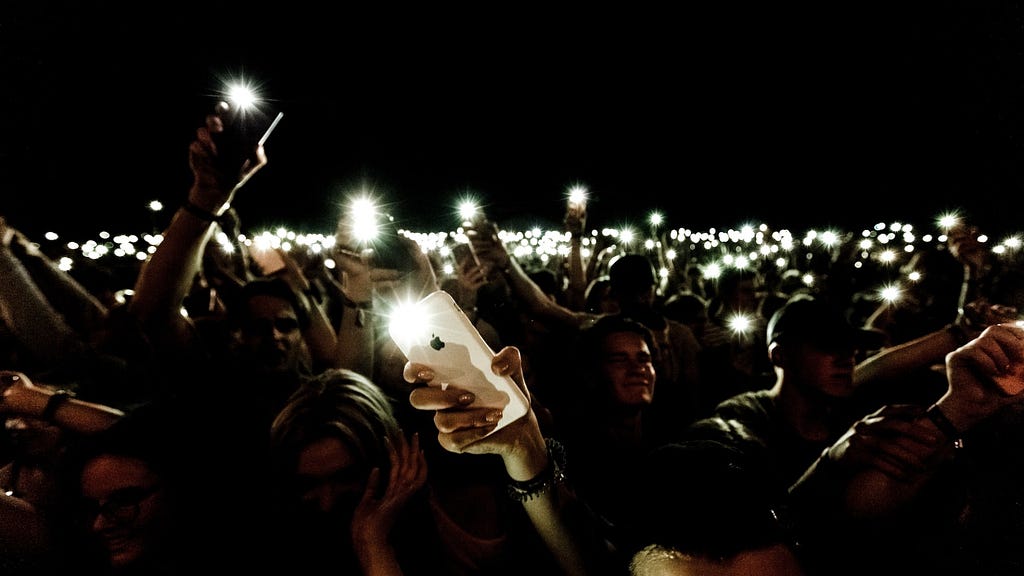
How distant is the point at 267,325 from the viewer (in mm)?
3365

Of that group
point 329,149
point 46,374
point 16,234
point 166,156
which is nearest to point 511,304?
point 46,374

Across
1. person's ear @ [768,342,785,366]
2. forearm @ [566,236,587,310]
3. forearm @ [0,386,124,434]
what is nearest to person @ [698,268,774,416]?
person's ear @ [768,342,785,366]

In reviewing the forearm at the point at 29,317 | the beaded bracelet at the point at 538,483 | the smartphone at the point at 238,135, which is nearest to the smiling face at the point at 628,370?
the beaded bracelet at the point at 538,483

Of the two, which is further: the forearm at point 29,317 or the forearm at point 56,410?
the forearm at point 29,317

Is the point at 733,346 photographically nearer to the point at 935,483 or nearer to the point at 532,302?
the point at 532,302

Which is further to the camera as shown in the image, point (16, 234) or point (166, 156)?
point (166, 156)

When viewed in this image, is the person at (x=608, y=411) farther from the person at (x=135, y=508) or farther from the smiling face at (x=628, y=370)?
the person at (x=135, y=508)

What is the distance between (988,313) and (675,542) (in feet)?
9.81

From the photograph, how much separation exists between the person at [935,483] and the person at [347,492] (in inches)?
61.7

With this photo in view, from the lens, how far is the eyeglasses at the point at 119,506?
1.77 m

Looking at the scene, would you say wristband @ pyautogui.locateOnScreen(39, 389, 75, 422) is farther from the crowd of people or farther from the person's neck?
the person's neck

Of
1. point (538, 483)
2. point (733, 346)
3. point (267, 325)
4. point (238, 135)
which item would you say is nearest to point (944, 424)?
point (538, 483)

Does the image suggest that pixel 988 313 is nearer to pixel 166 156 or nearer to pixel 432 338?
pixel 432 338

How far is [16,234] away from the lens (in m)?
3.48
